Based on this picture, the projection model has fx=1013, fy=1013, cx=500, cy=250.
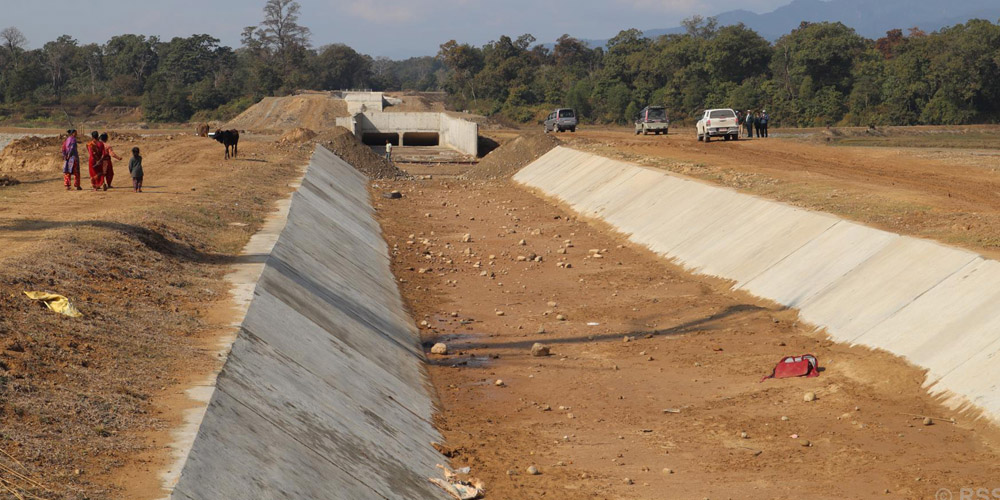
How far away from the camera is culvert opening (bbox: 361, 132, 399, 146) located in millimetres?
67250

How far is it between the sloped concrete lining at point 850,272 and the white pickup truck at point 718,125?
19.6 m

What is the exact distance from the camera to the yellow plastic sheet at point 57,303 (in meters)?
9.66

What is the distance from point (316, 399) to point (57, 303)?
276 centimetres

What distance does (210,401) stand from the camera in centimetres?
776

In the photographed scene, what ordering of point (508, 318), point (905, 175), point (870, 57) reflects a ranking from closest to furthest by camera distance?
point (508, 318) → point (905, 175) → point (870, 57)

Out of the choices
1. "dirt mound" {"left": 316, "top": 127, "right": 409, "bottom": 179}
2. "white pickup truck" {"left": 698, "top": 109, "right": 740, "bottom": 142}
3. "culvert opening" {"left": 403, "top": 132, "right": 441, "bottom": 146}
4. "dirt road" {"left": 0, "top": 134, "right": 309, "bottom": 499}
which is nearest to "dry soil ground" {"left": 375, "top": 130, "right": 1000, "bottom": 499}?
"dirt road" {"left": 0, "top": 134, "right": 309, "bottom": 499}

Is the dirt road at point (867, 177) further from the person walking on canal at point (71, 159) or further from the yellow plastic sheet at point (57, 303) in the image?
the person walking on canal at point (71, 159)

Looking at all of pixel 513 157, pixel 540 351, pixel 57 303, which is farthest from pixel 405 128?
pixel 57 303

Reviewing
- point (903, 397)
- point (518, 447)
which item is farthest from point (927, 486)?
point (518, 447)

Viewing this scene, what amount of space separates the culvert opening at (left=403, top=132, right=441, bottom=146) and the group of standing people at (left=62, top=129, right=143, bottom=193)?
44044 mm

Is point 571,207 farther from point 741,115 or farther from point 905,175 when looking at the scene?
point 741,115

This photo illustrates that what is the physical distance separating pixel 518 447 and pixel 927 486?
12.8 feet

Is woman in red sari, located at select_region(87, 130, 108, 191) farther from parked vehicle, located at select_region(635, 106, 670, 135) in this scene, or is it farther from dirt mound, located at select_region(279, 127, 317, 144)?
parked vehicle, located at select_region(635, 106, 670, 135)

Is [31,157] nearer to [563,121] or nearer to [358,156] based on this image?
[358,156]
